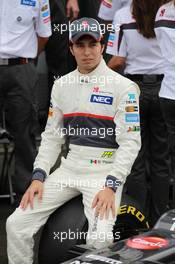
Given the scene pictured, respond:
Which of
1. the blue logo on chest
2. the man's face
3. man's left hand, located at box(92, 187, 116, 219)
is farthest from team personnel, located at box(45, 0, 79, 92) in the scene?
man's left hand, located at box(92, 187, 116, 219)

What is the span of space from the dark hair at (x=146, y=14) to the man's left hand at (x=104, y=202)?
5.18 ft

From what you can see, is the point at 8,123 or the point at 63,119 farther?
the point at 8,123

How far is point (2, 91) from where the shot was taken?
6.07 metres

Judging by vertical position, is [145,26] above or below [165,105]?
above

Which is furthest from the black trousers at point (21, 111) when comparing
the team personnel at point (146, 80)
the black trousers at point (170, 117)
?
the black trousers at point (170, 117)

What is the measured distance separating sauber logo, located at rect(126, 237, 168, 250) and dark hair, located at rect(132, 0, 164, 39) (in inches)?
86.2

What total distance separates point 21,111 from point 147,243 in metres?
2.96

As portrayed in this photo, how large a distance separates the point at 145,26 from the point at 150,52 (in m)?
0.21

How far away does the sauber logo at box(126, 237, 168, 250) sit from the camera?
326cm

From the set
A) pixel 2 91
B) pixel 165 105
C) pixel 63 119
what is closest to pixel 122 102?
pixel 63 119

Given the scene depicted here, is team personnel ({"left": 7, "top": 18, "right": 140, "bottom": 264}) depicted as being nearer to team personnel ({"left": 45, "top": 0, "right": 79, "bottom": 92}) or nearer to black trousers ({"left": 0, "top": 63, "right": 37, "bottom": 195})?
black trousers ({"left": 0, "top": 63, "right": 37, "bottom": 195})

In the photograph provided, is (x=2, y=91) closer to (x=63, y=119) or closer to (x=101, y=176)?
(x=63, y=119)

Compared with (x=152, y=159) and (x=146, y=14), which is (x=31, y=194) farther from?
(x=146, y=14)

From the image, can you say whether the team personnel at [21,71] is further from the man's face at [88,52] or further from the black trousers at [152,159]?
the man's face at [88,52]
